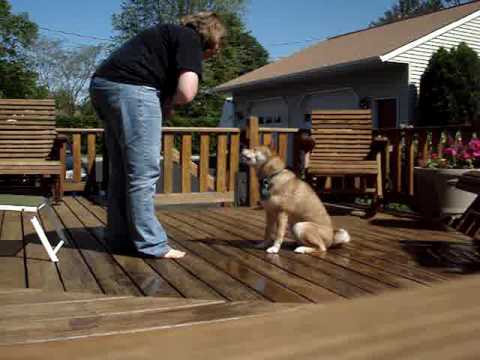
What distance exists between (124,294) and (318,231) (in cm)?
150

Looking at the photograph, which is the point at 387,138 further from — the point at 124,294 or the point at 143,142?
the point at 124,294

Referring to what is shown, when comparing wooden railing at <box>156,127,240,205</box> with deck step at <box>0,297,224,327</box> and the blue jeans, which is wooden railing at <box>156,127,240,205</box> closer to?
the blue jeans

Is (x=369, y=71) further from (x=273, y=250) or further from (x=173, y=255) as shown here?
(x=173, y=255)

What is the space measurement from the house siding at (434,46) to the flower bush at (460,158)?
8.64 m

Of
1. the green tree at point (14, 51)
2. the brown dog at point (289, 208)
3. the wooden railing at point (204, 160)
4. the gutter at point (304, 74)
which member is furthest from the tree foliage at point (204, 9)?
the brown dog at point (289, 208)

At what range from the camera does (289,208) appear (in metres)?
3.46

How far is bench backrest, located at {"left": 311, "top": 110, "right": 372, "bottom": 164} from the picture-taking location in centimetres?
586

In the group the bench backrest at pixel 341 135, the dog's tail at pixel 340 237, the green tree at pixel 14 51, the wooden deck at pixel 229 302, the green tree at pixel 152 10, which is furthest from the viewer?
the green tree at pixel 152 10

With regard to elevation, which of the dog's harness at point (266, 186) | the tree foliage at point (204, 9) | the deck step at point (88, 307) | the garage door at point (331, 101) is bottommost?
the deck step at point (88, 307)

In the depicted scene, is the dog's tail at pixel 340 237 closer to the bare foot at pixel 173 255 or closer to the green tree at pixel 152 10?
the bare foot at pixel 173 255

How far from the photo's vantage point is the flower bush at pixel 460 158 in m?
4.55

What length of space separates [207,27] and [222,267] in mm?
1436

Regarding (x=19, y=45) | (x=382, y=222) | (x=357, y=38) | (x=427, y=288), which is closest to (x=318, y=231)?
(x=427, y=288)

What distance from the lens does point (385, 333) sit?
1.67 meters
